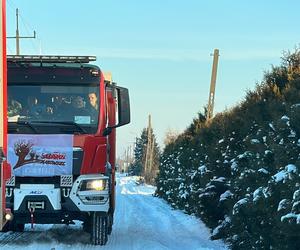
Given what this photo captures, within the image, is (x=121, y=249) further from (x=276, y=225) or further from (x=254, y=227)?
(x=276, y=225)

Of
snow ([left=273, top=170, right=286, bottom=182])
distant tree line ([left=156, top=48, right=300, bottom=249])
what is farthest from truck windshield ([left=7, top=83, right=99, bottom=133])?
snow ([left=273, top=170, right=286, bottom=182])

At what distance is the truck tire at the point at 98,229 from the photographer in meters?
11.2

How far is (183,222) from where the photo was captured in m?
17.9

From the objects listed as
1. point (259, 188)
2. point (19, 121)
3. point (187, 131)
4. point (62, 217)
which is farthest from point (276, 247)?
point (187, 131)

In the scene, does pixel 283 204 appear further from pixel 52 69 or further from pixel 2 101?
pixel 52 69

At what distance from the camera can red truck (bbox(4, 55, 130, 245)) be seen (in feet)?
34.0

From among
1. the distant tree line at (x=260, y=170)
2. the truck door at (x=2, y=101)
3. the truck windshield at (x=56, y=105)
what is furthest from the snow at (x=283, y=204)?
the truck windshield at (x=56, y=105)

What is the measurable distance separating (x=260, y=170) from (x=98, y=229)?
3.62m

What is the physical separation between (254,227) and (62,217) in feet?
11.2

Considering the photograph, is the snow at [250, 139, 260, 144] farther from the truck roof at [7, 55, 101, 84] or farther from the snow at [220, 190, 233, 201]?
the truck roof at [7, 55, 101, 84]

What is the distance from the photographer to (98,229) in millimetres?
11258

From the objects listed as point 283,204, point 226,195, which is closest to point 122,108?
point 226,195

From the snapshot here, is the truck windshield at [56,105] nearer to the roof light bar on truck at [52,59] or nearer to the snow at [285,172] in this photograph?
the roof light bar on truck at [52,59]

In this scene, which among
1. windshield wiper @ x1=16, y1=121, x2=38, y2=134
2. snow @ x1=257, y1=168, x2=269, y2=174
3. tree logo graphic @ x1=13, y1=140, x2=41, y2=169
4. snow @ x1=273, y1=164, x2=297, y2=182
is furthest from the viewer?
windshield wiper @ x1=16, y1=121, x2=38, y2=134
